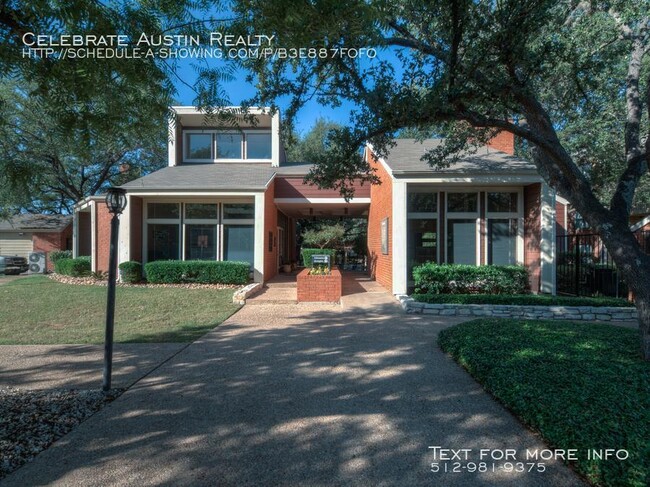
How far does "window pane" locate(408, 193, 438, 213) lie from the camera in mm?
11406

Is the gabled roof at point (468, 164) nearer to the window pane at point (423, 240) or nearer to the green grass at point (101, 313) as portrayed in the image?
the window pane at point (423, 240)

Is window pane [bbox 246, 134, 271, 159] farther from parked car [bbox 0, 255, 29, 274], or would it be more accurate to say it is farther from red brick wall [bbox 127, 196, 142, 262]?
parked car [bbox 0, 255, 29, 274]

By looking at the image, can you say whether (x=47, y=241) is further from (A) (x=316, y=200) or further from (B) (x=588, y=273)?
(B) (x=588, y=273)

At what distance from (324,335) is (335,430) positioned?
340 cm

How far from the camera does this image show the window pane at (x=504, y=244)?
11.3 meters

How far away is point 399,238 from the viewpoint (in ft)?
33.4

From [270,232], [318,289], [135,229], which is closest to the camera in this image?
[318,289]

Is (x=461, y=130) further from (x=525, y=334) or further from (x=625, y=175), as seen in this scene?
(x=525, y=334)

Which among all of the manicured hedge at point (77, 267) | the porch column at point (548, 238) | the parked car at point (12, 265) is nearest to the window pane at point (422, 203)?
the porch column at point (548, 238)

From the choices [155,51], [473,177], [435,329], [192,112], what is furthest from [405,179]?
[192,112]

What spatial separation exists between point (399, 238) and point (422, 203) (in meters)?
1.96

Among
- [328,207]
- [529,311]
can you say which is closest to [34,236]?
[328,207]

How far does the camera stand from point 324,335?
21.7 ft

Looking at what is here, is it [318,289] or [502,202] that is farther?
[502,202]
